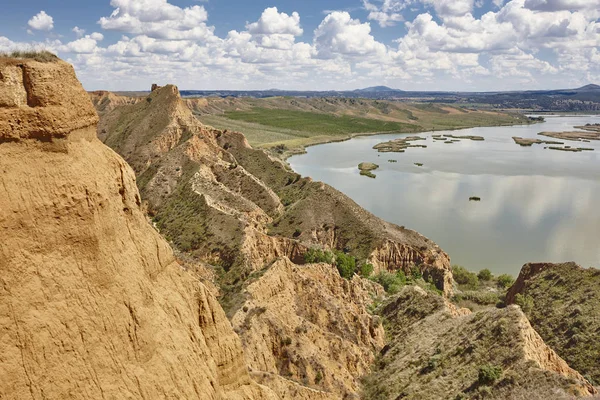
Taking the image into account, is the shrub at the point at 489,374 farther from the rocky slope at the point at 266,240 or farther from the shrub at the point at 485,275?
the shrub at the point at 485,275

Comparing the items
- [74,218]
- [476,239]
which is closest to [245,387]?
[74,218]

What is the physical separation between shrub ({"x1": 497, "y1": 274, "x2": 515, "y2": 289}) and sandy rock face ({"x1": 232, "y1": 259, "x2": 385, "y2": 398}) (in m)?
24.7

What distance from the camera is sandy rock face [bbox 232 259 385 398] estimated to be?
24.9 meters

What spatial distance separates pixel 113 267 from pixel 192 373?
4286 millimetres

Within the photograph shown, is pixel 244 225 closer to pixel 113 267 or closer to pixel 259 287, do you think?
pixel 259 287

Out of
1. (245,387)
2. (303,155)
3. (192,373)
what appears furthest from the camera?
(303,155)

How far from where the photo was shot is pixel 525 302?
1630 inches

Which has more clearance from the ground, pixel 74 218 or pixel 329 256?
pixel 74 218

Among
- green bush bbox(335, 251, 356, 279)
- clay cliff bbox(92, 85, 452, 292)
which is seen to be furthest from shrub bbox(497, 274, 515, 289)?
green bush bbox(335, 251, 356, 279)

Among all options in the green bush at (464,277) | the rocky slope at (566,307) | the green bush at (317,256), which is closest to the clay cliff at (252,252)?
the green bush at (317,256)

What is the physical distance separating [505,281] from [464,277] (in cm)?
444

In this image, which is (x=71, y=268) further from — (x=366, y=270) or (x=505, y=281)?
(x=505, y=281)

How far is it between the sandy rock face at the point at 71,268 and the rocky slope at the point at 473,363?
15.2 metres

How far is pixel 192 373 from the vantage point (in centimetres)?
1501
